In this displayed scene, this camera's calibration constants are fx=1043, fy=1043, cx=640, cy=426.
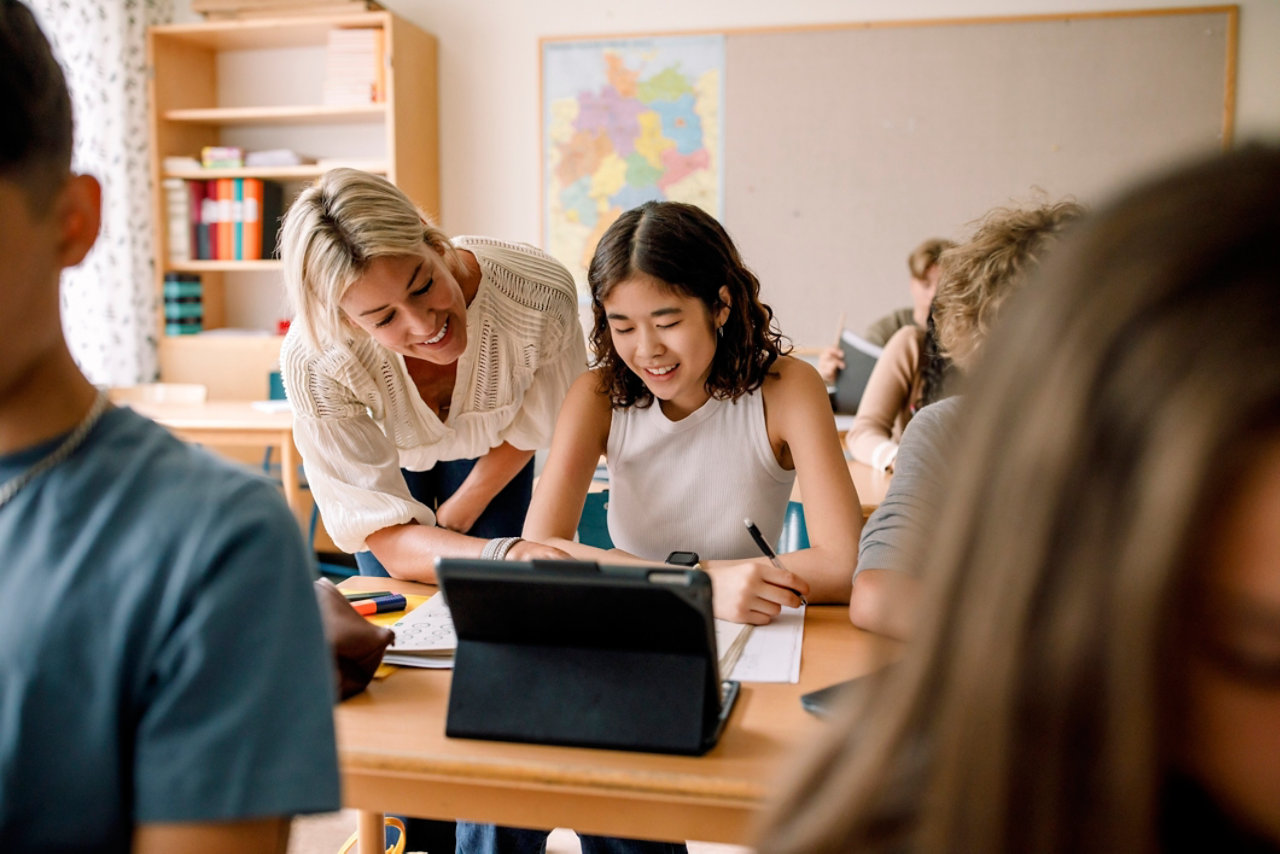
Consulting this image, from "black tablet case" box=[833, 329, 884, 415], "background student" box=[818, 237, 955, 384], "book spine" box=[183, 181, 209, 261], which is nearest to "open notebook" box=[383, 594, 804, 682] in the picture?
"black tablet case" box=[833, 329, 884, 415]

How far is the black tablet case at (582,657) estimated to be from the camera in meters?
0.92

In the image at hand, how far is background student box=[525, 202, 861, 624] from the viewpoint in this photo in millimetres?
1587

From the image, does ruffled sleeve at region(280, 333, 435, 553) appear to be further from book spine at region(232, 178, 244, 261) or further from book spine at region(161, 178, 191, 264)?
book spine at region(161, 178, 191, 264)

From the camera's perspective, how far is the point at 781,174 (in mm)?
4332

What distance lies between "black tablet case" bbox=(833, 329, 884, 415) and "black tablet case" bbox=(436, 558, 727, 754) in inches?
90.0

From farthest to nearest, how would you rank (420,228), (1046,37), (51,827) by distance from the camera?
(1046,37)
(420,228)
(51,827)

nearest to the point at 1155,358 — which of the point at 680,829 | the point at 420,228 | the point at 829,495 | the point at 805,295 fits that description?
the point at 680,829

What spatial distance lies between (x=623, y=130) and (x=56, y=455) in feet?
13.0

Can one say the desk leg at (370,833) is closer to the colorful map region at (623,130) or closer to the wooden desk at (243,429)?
the wooden desk at (243,429)

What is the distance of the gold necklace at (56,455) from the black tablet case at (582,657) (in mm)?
337

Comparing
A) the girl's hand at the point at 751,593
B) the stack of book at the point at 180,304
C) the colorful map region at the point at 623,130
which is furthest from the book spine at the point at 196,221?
the girl's hand at the point at 751,593

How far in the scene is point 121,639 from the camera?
0.61m

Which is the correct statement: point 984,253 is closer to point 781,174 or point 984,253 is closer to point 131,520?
point 131,520

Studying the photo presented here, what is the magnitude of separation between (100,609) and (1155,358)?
0.58m
